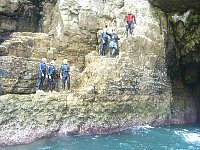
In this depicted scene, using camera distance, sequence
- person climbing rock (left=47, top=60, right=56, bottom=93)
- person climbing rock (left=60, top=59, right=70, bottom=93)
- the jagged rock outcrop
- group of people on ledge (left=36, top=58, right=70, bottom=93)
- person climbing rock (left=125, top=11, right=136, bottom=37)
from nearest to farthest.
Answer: group of people on ledge (left=36, top=58, right=70, bottom=93) → person climbing rock (left=60, top=59, right=70, bottom=93) → person climbing rock (left=47, top=60, right=56, bottom=93) → person climbing rock (left=125, top=11, right=136, bottom=37) → the jagged rock outcrop

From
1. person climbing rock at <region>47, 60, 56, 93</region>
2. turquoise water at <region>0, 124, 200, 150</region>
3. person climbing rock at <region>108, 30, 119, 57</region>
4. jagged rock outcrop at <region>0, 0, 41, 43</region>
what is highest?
jagged rock outcrop at <region>0, 0, 41, 43</region>

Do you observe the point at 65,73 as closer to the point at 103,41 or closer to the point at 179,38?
the point at 103,41

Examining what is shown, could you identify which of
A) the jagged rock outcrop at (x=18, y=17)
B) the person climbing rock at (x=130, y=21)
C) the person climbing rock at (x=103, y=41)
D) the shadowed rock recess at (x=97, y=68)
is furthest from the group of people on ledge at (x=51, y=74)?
the jagged rock outcrop at (x=18, y=17)

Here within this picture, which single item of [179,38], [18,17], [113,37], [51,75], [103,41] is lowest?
[51,75]

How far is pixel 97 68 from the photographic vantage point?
21547 mm

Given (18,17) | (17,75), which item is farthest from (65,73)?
(18,17)

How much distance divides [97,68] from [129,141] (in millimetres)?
4984

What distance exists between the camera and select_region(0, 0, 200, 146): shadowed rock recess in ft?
62.9

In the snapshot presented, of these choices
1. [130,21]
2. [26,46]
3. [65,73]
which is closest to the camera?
[65,73]

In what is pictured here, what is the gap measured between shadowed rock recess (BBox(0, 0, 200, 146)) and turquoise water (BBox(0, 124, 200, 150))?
71 centimetres

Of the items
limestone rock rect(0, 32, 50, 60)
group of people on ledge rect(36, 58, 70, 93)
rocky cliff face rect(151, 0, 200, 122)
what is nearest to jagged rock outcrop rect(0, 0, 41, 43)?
limestone rock rect(0, 32, 50, 60)

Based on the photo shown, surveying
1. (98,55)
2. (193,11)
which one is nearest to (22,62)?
(98,55)

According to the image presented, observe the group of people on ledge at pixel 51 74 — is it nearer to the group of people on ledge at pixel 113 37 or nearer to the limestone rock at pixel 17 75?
the limestone rock at pixel 17 75

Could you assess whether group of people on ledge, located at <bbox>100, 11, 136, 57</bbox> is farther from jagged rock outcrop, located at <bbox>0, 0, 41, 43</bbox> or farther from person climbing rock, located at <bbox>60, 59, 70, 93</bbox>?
jagged rock outcrop, located at <bbox>0, 0, 41, 43</bbox>
